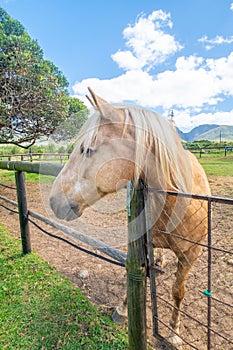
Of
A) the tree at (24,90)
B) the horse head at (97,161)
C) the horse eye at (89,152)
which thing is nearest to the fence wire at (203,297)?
the horse head at (97,161)

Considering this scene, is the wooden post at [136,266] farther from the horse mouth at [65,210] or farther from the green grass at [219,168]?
the green grass at [219,168]

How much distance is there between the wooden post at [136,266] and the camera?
124cm

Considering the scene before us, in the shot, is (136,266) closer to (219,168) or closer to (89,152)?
(89,152)

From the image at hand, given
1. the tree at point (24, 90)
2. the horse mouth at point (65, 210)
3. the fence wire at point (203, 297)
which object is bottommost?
the fence wire at point (203, 297)

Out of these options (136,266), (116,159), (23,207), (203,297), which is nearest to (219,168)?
(203,297)

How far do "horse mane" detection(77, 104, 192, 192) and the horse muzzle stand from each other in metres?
0.29

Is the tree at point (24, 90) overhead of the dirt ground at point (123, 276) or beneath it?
overhead

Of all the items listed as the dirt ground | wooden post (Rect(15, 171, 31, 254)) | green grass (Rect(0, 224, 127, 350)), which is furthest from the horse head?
wooden post (Rect(15, 171, 31, 254))

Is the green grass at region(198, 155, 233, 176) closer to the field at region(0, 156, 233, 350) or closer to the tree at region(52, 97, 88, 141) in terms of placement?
the field at region(0, 156, 233, 350)

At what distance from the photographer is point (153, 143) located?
1.12 m

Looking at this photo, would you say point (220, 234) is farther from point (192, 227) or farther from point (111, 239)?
point (192, 227)

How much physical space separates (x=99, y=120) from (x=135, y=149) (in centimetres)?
23

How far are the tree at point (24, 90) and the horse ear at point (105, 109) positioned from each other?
478 centimetres

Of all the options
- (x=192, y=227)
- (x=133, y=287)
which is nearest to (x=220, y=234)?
(x=192, y=227)
